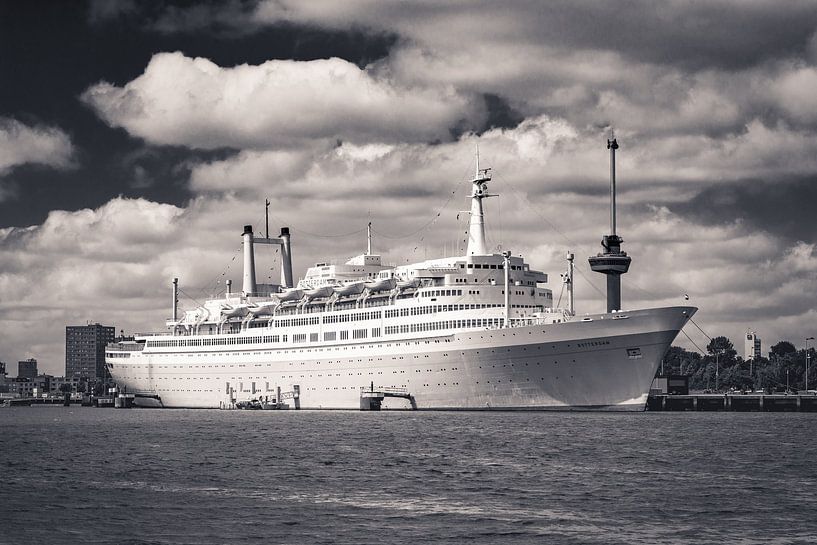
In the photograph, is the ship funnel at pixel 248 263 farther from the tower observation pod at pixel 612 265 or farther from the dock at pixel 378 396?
the tower observation pod at pixel 612 265

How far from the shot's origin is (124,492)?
42875 mm

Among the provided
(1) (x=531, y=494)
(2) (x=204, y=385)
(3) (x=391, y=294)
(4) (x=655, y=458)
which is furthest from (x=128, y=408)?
(1) (x=531, y=494)

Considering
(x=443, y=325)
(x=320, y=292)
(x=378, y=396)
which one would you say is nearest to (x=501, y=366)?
(x=443, y=325)

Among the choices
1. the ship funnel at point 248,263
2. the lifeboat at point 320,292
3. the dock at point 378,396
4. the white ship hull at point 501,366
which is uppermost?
the ship funnel at point 248,263

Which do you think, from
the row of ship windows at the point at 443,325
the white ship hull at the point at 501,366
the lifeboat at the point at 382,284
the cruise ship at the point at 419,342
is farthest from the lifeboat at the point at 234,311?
the row of ship windows at the point at 443,325

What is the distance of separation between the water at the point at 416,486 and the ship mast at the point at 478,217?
2685 cm

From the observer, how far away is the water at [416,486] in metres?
34.1

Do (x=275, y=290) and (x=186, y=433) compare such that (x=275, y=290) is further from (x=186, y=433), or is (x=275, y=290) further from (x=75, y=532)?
(x=75, y=532)

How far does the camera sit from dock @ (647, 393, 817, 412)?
438ft

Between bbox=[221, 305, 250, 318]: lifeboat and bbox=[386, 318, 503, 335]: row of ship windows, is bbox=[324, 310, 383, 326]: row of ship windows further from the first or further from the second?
bbox=[221, 305, 250, 318]: lifeboat

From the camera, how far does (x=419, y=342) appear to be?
94.6 metres

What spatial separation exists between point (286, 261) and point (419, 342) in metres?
46.2

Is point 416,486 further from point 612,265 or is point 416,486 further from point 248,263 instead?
point 248,263

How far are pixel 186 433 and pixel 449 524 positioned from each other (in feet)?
147
